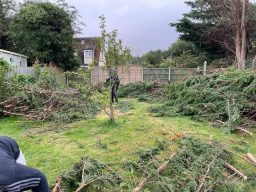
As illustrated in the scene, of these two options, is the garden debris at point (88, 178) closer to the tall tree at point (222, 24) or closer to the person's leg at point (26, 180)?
the person's leg at point (26, 180)

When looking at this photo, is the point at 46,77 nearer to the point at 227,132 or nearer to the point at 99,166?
the point at 227,132

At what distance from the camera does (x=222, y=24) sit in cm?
3072

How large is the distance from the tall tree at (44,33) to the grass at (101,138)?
16579 millimetres

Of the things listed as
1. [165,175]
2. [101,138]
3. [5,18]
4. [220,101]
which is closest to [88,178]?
[165,175]

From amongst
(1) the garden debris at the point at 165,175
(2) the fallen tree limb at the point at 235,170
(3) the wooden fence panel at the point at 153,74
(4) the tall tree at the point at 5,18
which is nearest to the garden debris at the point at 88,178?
(1) the garden debris at the point at 165,175

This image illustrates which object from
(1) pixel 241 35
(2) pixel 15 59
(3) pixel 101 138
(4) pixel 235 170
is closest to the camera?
(4) pixel 235 170

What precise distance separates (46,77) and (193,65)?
1828cm

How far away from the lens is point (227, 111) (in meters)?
9.95

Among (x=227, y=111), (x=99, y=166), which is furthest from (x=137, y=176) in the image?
(x=227, y=111)

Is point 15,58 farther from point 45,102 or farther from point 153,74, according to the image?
point 45,102

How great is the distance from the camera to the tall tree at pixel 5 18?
32972 mm

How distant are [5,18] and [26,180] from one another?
34651mm

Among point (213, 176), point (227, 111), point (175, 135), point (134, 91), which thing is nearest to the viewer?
point (213, 176)

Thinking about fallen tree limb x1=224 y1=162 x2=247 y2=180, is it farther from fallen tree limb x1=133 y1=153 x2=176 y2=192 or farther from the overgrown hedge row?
the overgrown hedge row
